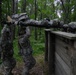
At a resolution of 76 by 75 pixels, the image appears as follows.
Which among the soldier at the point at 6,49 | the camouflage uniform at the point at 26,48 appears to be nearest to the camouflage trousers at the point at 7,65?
the soldier at the point at 6,49

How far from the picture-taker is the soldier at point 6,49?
4.14 metres

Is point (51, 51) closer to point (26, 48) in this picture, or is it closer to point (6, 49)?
point (26, 48)

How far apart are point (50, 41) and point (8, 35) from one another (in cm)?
103

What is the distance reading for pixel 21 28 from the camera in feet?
13.4

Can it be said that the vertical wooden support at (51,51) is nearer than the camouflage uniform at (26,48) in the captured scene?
No

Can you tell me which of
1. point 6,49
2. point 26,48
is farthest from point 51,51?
point 6,49

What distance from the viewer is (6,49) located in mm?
4262

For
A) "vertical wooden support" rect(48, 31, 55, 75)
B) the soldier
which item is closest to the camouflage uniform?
the soldier

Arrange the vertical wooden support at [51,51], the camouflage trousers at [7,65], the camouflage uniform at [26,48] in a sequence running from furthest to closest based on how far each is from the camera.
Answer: the vertical wooden support at [51,51] → the camouflage trousers at [7,65] → the camouflage uniform at [26,48]

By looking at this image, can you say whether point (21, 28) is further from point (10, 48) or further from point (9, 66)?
point (9, 66)

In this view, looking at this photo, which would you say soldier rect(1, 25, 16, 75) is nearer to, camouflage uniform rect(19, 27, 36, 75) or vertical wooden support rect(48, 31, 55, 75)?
camouflage uniform rect(19, 27, 36, 75)

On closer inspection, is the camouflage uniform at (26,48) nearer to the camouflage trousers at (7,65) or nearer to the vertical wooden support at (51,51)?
the camouflage trousers at (7,65)

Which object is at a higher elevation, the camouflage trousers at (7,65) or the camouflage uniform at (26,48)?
the camouflage uniform at (26,48)

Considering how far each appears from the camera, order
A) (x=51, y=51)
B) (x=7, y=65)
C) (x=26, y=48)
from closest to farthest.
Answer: (x=26, y=48) → (x=7, y=65) → (x=51, y=51)
